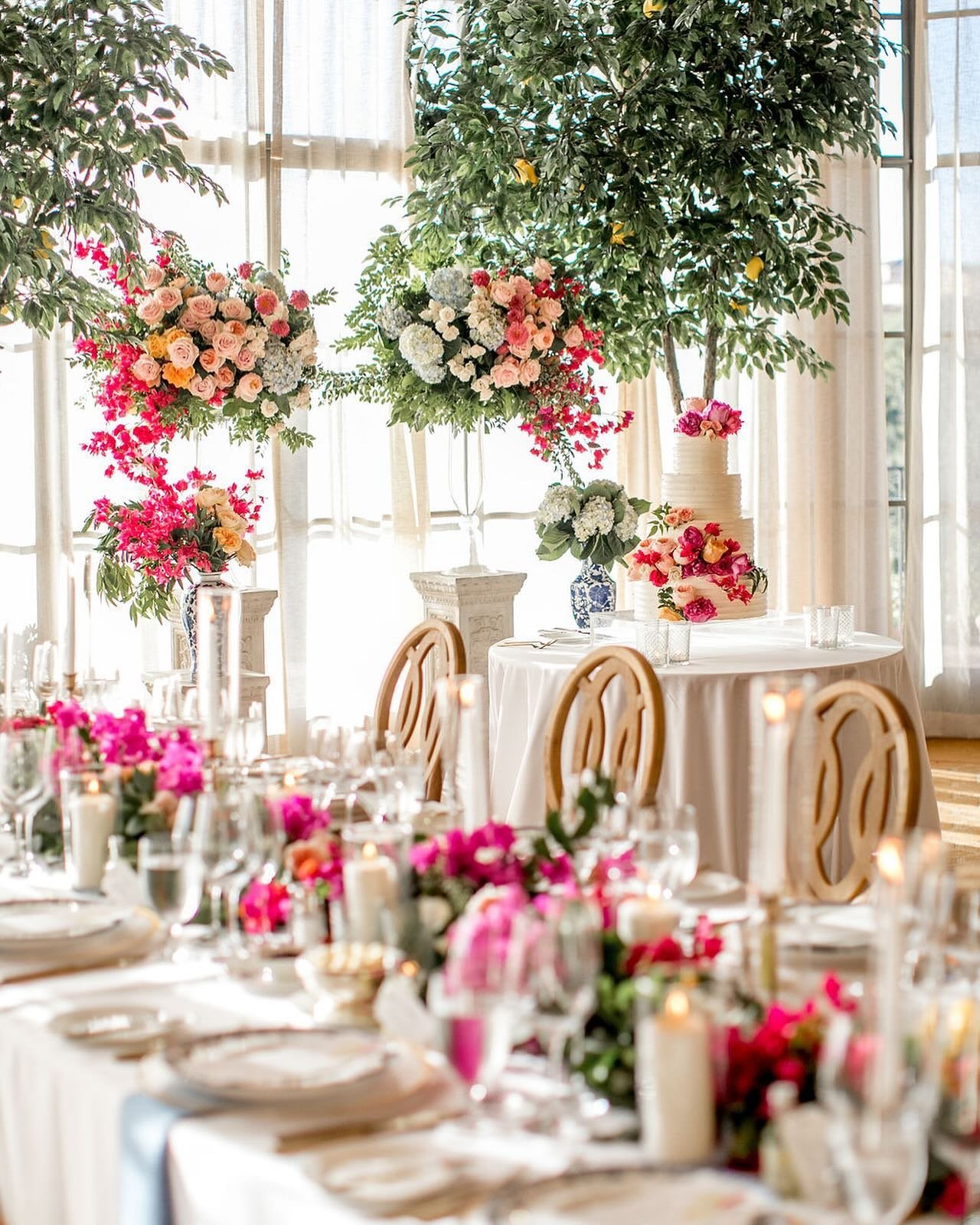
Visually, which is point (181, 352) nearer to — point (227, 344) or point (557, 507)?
point (227, 344)

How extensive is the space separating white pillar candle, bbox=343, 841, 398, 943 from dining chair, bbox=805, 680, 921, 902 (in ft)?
3.33

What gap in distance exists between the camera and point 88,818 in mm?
2275

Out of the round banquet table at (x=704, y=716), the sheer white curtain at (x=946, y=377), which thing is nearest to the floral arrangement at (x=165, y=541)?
the round banquet table at (x=704, y=716)

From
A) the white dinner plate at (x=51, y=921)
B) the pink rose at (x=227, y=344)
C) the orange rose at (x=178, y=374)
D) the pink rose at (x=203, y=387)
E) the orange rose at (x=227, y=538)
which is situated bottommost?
the white dinner plate at (x=51, y=921)

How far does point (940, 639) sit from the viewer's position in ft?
24.9

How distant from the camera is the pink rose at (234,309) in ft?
16.2

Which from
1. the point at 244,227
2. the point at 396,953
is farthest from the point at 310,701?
the point at 396,953

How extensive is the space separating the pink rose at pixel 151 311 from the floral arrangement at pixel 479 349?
83 centimetres

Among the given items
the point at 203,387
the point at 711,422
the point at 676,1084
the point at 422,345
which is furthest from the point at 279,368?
the point at 676,1084

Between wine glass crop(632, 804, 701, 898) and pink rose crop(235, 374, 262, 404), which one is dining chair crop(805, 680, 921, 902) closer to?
wine glass crop(632, 804, 701, 898)

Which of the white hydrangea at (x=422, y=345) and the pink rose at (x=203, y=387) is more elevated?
the white hydrangea at (x=422, y=345)

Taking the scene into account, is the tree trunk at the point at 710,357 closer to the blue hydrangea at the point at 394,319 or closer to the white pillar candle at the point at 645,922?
the blue hydrangea at the point at 394,319

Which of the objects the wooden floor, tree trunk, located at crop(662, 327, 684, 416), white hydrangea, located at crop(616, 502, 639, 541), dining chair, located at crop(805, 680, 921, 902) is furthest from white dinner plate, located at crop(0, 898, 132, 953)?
tree trunk, located at crop(662, 327, 684, 416)

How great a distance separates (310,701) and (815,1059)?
5.54 metres
